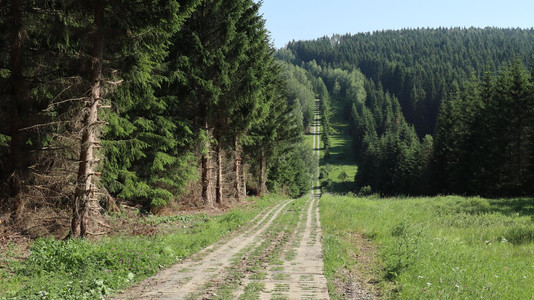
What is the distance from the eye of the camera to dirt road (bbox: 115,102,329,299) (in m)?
6.41

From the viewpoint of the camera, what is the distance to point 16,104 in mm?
10664

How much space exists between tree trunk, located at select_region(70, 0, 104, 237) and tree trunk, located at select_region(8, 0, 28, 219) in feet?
7.59

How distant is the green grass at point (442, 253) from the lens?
258 inches

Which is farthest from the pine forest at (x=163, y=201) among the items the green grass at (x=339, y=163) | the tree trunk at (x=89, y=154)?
the green grass at (x=339, y=163)

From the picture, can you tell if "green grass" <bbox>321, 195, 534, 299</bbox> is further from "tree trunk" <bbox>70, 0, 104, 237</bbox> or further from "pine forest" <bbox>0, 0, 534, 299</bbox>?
"tree trunk" <bbox>70, 0, 104, 237</bbox>

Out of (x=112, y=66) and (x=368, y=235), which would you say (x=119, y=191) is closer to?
(x=112, y=66)

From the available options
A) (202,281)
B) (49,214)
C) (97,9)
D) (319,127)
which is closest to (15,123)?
(49,214)

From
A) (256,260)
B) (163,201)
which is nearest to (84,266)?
(256,260)

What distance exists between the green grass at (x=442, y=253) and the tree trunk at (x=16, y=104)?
9.85 metres

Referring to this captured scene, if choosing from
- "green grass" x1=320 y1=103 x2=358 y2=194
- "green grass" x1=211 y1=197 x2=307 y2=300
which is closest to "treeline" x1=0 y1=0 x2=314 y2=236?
"green grass" x1=211 y1=197 x2=307 y2=300

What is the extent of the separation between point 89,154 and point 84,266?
3.53 meters

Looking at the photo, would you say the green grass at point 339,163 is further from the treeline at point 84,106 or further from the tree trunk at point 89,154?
the tree trunk at point 89,154

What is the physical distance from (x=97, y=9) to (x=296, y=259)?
9.44 m

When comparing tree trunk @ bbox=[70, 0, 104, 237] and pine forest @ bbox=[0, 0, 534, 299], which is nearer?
pine forest @ bbox=[0, 0, 534, 299]
